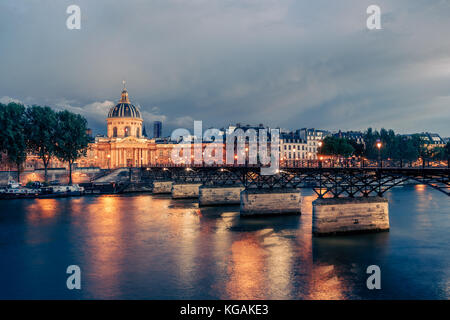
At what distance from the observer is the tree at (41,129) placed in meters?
82.4

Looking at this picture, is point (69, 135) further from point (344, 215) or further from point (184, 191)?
point (344, 215)

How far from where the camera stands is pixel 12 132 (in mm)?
75188

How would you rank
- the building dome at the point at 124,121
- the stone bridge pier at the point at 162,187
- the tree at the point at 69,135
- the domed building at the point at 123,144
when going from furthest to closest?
1. the building dome at the point at 124,121
2. the domed building at the point at 123,144
3. the stone bridge pier at the point at 162,187
4. the tree at the point at 69,135

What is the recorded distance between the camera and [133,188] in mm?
94938

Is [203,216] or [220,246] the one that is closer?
[220,246]

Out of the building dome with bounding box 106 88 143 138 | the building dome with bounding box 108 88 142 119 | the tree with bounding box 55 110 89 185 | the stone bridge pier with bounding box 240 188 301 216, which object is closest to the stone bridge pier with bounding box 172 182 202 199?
the stone bridge pier with bounding box 240 188 301 216

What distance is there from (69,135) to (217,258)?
227 feet

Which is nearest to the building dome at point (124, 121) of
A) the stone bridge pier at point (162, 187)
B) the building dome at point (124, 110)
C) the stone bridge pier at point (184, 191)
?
the building dome at point (124, 110)

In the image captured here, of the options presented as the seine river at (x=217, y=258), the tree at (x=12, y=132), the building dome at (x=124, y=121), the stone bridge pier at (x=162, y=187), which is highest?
the building dome at (x=124, y=121)

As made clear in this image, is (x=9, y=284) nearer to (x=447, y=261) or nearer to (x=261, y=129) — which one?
(x=447, y=261)

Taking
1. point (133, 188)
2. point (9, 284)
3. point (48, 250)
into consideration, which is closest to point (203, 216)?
point (48, 250)

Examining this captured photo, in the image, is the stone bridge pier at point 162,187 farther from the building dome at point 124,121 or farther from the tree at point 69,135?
the building dome at point 124,121

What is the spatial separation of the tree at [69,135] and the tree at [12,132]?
8633 mm
